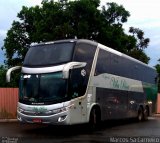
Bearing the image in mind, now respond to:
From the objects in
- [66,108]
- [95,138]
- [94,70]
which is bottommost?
[95,138]

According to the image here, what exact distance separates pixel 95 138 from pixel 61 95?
2076 millimetres

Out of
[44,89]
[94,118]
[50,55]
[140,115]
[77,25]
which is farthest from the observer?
[77,25]

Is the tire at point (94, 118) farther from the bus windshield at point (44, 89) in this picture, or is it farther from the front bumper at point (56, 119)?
the bus windshield at point (44, 89)

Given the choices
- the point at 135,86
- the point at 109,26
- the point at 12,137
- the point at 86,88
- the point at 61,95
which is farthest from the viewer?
the point at 109,26

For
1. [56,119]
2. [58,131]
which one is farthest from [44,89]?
[58,131]

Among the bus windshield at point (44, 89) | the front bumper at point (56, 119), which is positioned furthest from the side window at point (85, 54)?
the front bumper at point (56, 119)

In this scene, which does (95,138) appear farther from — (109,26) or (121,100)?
(109,26)

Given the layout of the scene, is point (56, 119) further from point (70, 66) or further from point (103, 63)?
point (103, 63)

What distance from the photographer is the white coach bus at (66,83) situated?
1599 cm

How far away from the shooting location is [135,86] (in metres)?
23.7

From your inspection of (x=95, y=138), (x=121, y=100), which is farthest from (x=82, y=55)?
(x=121, y=100)

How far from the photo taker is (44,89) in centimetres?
1625

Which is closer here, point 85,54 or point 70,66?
point 70,66

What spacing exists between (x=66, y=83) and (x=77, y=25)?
22.7 metres
